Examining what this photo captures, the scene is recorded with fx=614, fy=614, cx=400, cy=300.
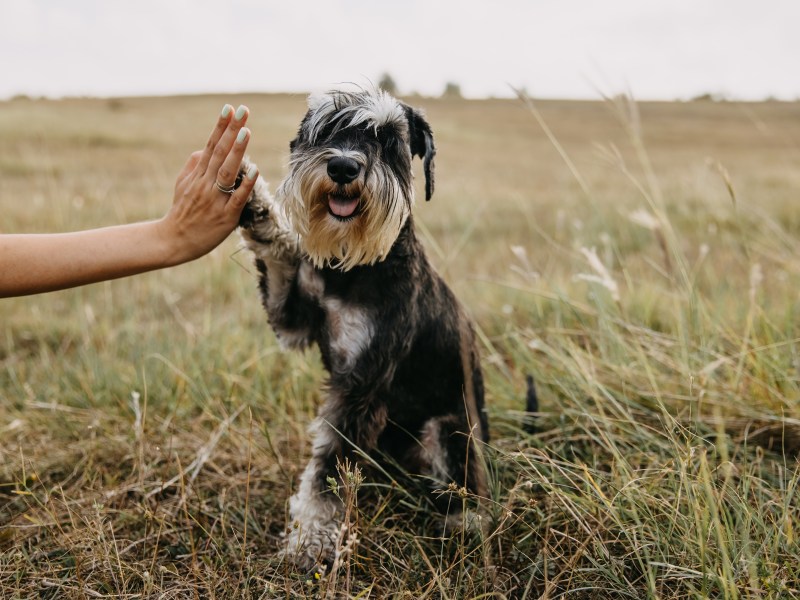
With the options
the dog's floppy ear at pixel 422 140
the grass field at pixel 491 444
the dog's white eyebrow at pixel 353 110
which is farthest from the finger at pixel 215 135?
the dog's floppy ear at pixel 422 140

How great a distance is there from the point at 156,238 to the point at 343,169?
792mm

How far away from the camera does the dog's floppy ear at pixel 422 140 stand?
2.79m

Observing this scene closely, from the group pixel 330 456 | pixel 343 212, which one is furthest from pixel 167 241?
pixel 330 456

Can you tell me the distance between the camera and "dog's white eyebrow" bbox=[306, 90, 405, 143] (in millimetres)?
2588

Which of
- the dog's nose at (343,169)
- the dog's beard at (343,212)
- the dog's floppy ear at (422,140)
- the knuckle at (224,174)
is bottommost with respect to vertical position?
the dog's beard at (343,212)

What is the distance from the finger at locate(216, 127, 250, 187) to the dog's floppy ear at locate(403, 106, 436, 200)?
0.81 meters

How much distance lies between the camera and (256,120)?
27312 millimetres

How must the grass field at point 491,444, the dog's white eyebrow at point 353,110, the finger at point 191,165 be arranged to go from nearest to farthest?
the grass field at point 491,444 → the finger at point 191,165 → the dog's white eyebrow at point 353,110

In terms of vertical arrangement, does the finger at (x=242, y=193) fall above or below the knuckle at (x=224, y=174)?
below

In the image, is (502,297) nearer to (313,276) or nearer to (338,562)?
(313,276)

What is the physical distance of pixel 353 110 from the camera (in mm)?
2613

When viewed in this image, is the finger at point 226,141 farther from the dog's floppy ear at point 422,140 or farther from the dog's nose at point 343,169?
the dog's floppy ear at point 422,140

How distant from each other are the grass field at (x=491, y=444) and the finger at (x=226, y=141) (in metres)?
0.74

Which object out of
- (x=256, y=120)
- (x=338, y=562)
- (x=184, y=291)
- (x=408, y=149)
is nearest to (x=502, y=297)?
(x=408, y=149)
